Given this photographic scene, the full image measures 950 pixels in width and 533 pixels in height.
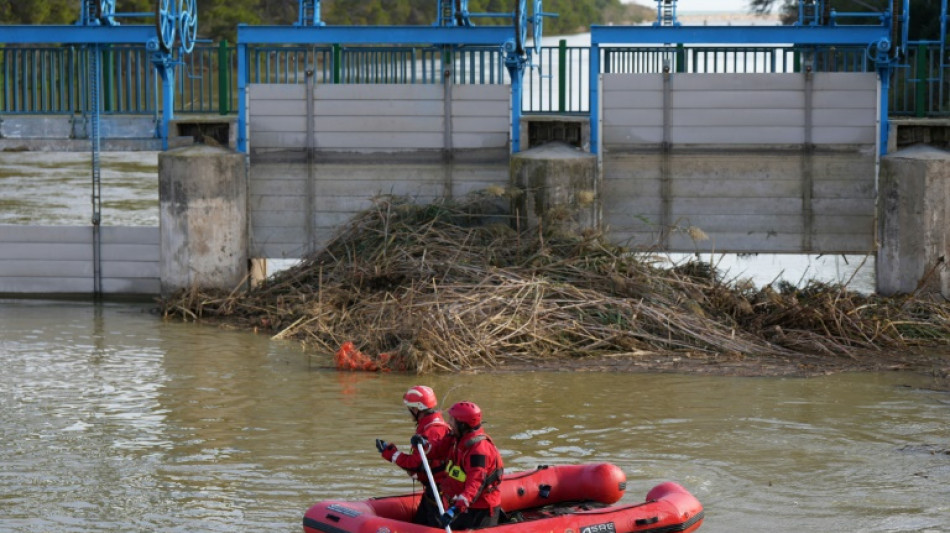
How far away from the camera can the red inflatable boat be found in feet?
28.3

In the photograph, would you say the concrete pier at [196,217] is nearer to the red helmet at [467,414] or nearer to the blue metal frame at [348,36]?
the blue metal frame at [348,36]

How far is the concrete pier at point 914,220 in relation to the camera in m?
17.0

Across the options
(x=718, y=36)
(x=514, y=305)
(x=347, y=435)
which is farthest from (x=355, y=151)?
(x=347, y=435)

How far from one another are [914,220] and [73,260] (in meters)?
11.1

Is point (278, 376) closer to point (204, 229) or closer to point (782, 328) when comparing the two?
point (204, 229)

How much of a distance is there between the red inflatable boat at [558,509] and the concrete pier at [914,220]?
8669 millimetres

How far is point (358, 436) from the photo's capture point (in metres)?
11.8

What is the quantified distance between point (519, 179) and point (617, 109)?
1.92 meters

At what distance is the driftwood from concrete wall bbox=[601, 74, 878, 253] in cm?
133

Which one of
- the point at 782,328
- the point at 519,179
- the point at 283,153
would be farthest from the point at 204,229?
the point at 782,328

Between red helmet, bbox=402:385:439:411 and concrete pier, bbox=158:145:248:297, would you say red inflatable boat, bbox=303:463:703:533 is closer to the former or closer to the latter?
red helmet, bbox=402:385:439:411

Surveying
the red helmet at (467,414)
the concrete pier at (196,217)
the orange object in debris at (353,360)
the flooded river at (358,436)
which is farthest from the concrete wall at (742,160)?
the red helmet at (467,414)

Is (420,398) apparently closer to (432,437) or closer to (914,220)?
(432,437)

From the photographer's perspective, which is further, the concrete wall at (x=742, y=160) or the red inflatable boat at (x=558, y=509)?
the concrete wall at (x=742, y=160)
